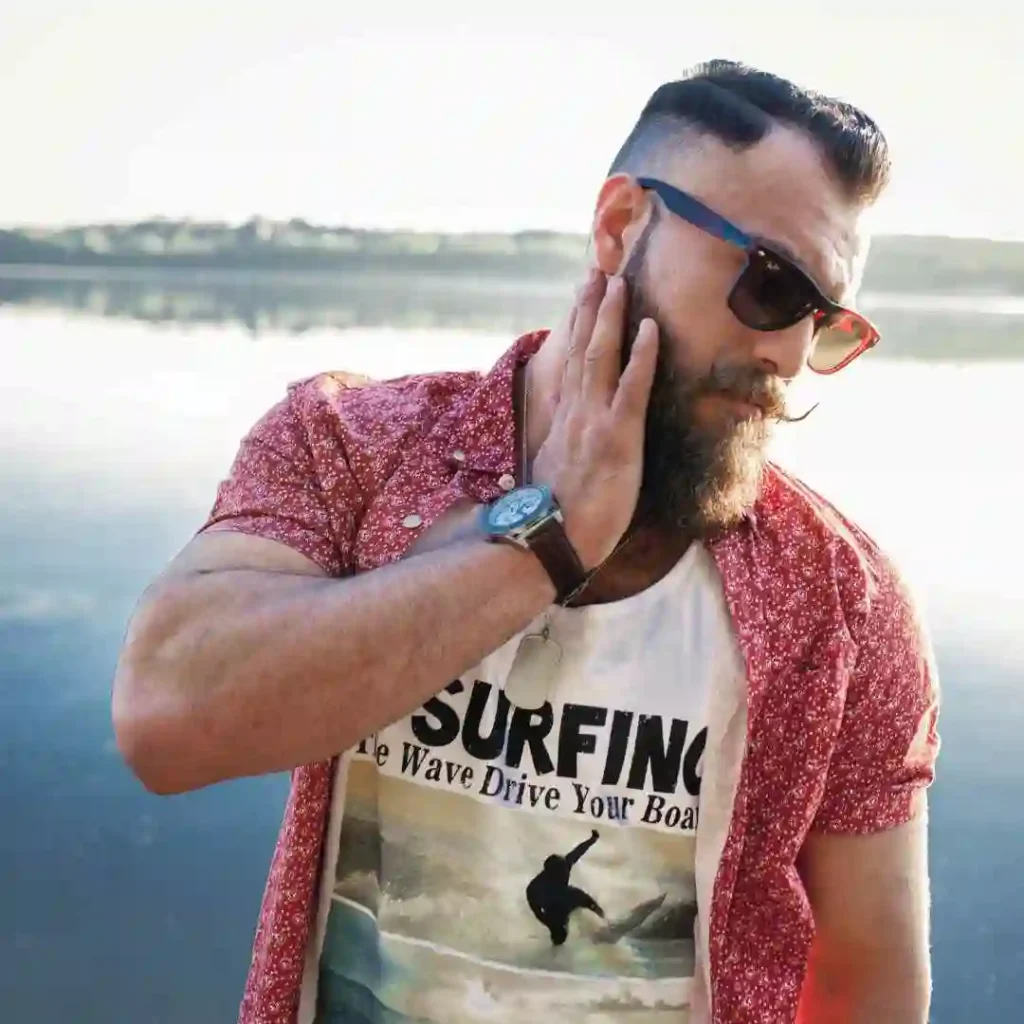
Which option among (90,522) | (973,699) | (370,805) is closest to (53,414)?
(90,522)

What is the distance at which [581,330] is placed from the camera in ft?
3.82

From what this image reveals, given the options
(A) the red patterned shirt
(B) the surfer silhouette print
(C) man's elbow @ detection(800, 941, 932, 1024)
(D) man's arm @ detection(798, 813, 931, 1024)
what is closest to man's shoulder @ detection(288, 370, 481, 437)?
(A) the red patterned shirt

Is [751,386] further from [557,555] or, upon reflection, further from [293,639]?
[293,639]

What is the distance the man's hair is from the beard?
0.18 m

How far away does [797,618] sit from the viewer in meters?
1.18

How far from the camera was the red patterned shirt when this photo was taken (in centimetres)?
113

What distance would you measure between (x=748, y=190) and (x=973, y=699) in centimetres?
239

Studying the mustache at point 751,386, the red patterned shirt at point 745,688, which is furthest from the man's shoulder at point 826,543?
the mustache at point 751,386

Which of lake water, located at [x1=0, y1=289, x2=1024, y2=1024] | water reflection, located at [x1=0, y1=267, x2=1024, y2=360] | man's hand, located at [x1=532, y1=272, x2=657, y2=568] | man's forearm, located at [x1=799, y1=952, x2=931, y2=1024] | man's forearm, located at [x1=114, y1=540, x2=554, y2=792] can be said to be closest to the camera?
man's forearm, located at [x1=114, y1=540, x2=554, y2=792]

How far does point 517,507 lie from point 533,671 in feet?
0.63

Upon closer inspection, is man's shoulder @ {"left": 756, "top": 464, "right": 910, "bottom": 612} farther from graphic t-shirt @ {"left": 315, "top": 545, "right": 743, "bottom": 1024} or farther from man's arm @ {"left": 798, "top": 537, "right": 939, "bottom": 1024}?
graphic t-shirt @ {"left": 315, "top": 545, "right": 743, "bottom": 1024}

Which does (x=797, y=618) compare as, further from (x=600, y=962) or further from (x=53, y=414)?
(x=53, y=414)

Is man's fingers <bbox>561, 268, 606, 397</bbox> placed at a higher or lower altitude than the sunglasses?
lower

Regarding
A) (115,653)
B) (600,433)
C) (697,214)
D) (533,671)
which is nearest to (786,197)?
(697,214)
